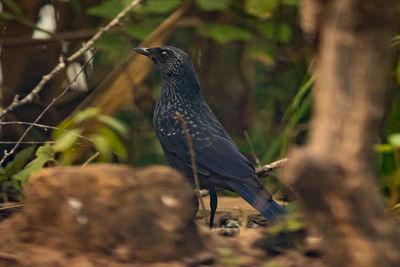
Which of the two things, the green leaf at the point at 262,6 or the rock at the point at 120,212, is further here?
the green leaf at the point at 262,6

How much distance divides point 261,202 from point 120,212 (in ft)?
3.52

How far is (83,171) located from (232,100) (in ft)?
11.1

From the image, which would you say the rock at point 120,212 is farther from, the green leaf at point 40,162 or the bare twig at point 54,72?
the bare twig at point 54,72

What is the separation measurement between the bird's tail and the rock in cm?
79

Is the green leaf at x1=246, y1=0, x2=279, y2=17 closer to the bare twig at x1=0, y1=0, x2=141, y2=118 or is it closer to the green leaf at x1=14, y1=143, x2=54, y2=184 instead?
the bare twig at x1=0, y1=0, x2=141, y2=118

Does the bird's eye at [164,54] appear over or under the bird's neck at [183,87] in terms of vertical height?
over

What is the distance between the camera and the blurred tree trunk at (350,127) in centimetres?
182

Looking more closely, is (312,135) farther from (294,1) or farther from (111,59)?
(111,59)

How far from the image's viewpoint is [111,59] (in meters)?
5.62

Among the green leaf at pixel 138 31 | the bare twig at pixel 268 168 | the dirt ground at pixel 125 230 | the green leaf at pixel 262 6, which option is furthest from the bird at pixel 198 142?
the green leaf at pixel 262 6

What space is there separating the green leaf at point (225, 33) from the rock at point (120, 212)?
2.41 metres

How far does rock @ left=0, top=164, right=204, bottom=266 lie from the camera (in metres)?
2.19

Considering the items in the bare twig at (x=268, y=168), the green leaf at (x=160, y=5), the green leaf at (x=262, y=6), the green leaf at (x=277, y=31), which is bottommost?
the bare twig at (x=268, y=168)

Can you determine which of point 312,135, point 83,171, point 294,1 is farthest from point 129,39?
point 312,135
